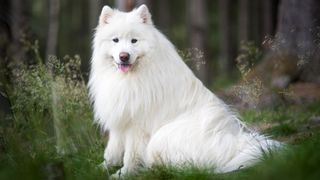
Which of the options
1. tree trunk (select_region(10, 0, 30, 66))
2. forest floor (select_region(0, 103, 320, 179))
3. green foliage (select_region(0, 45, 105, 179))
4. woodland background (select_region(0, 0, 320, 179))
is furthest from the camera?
tree trunk (select_region(10, 0, 30, 66))

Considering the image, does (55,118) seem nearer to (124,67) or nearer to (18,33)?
(124,67)

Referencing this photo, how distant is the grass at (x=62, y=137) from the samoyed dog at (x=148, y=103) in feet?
1.02

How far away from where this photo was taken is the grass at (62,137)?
4873 millimetres

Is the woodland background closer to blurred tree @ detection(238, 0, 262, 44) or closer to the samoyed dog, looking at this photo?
Answer: the samoyed dog

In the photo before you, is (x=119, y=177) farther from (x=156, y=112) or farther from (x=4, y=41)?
(x=4, y=41)

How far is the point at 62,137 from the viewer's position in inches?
251

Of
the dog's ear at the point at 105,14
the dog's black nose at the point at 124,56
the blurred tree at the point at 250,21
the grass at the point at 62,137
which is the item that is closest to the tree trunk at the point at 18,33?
the grass at the point at 62,137

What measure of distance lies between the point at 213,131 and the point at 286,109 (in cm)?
336

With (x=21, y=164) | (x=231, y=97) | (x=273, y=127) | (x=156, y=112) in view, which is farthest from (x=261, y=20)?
(x=21, y=164)

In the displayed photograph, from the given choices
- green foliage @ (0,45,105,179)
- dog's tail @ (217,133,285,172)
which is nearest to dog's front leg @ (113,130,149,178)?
green foliage @ (0,45,105,179)

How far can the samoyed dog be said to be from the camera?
607cm

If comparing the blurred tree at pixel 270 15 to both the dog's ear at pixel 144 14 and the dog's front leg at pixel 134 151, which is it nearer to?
the dog's ear at pixel 144 14

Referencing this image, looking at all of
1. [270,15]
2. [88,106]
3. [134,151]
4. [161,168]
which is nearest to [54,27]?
[270,15]

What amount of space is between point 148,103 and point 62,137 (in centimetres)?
98
